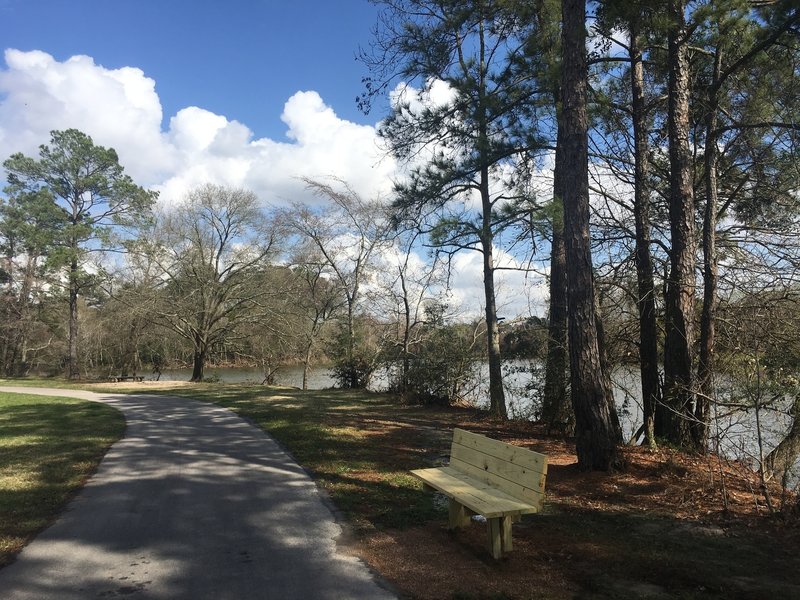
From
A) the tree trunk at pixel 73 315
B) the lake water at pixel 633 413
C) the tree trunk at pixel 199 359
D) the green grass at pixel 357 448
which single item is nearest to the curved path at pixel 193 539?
the green grass at pixel 357 448

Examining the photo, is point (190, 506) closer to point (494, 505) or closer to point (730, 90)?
point (494, 505)

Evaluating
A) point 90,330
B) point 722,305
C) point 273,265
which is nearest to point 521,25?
point 722,305

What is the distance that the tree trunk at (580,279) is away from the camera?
6.70 metres

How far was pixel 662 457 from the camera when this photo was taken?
7273 millimetres

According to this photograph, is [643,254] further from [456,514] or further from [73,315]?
[73,315]

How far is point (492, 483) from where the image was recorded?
5098 millimetres

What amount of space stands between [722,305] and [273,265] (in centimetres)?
2356

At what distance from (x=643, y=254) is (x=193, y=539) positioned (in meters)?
7.79

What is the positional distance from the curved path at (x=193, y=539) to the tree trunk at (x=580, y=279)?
344cm

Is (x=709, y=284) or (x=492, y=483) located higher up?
(x=709, y=284)

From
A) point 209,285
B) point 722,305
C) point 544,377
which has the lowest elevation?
point 544,377

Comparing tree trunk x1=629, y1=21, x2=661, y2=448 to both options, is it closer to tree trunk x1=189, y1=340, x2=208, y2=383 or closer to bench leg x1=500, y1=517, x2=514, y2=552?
bench leg x1=500, y1=517, x2=514, y2=552

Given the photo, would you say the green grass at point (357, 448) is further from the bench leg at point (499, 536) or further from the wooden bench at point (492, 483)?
the bench leg at point (499, 536)

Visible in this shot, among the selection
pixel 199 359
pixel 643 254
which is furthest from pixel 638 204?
pixel 199 359
